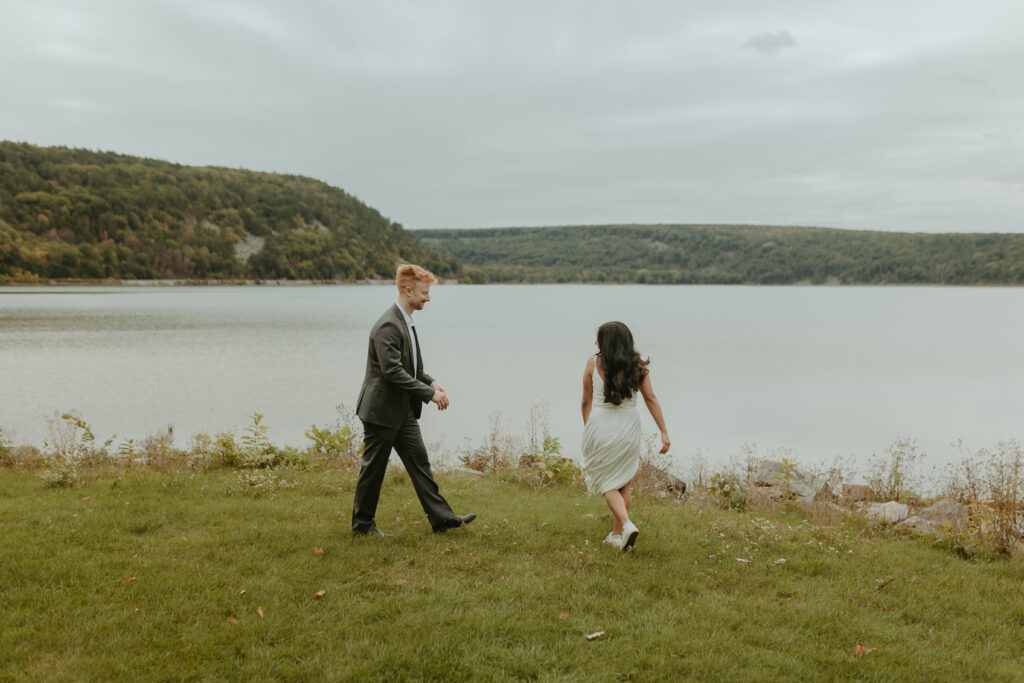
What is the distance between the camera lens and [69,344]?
103ft

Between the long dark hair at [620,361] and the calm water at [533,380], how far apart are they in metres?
8.16

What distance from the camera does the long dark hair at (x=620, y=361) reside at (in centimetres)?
586

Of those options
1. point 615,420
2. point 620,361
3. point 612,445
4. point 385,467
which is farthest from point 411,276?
point 612,445

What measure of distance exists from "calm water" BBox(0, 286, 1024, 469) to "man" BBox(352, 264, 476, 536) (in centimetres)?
718

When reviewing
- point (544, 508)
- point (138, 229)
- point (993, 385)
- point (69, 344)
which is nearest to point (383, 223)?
point (138, 229)

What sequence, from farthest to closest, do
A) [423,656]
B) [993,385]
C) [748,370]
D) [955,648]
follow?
1. [748,370]
2. [993,385]
3. [955,648]
4. [423,656]

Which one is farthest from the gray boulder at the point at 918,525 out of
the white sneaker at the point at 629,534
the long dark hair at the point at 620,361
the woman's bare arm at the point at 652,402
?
the long dark hair at the point at 620,361

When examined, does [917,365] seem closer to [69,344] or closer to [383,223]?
[69,344]

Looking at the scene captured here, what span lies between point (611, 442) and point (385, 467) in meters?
2.23

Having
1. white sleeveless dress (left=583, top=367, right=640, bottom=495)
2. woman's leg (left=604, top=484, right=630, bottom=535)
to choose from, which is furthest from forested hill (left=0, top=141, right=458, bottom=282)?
woman's leg (left=604, top=484, right=630, bottom=535)

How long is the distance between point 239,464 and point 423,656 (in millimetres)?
6545

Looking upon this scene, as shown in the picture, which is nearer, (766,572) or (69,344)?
(766,572)

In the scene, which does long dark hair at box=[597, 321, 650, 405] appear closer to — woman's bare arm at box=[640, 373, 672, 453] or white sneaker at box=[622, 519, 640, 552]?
woman's bare arm at box=[640, 373, 672, 453]

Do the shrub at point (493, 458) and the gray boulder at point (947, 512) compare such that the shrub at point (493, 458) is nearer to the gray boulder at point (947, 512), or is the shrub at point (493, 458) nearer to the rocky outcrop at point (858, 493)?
the rocky outcrop at point (858, 493)
